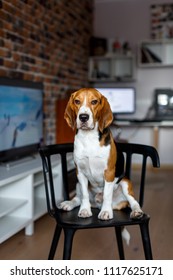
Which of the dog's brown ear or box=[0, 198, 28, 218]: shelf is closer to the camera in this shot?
the dog's brown ear

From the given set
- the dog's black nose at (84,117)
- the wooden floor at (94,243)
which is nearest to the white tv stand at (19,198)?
the wooden floor at (94,243)

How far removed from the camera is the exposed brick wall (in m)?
3.22

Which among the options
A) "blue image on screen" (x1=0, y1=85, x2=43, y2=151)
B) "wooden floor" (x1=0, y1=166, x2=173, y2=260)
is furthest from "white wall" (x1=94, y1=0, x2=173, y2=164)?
"blue image on screen" (x1=0, y1=85, x2=43, y2=151)

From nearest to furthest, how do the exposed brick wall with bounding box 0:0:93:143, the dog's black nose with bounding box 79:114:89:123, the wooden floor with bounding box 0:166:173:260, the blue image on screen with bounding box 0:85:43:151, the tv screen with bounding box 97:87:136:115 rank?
the dog's black nose with bounding box 79:114:89:123
the wooden floor with bounding box 0:166:173:260
the blue image on screen with bounding box 0:85:43:151
the exposed brick wall with bounding box 0:0:93:143
the tv screen with bounding box 97:87:136:115

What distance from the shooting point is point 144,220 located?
1.41 metres

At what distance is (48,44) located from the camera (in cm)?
411

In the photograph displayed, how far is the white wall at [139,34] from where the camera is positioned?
5.88 m

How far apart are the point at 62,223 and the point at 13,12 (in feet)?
7.88

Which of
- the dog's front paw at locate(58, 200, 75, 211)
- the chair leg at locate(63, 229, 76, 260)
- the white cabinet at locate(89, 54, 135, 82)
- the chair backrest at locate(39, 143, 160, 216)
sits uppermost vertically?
the white cabinet at locate(89, 54, 135, 82)

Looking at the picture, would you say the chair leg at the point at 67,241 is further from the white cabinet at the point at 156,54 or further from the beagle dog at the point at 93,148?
the white cabinet at the point at 156,54

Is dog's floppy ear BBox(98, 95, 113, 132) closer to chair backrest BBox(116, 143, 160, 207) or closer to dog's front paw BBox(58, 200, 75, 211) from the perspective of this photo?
chair backrest BBox(116, 143, 160, 207)

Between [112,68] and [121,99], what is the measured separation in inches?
22.6

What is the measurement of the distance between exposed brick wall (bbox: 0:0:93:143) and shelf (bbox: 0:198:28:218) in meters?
1.08

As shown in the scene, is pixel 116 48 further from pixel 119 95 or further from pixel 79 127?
pixel 79 127
